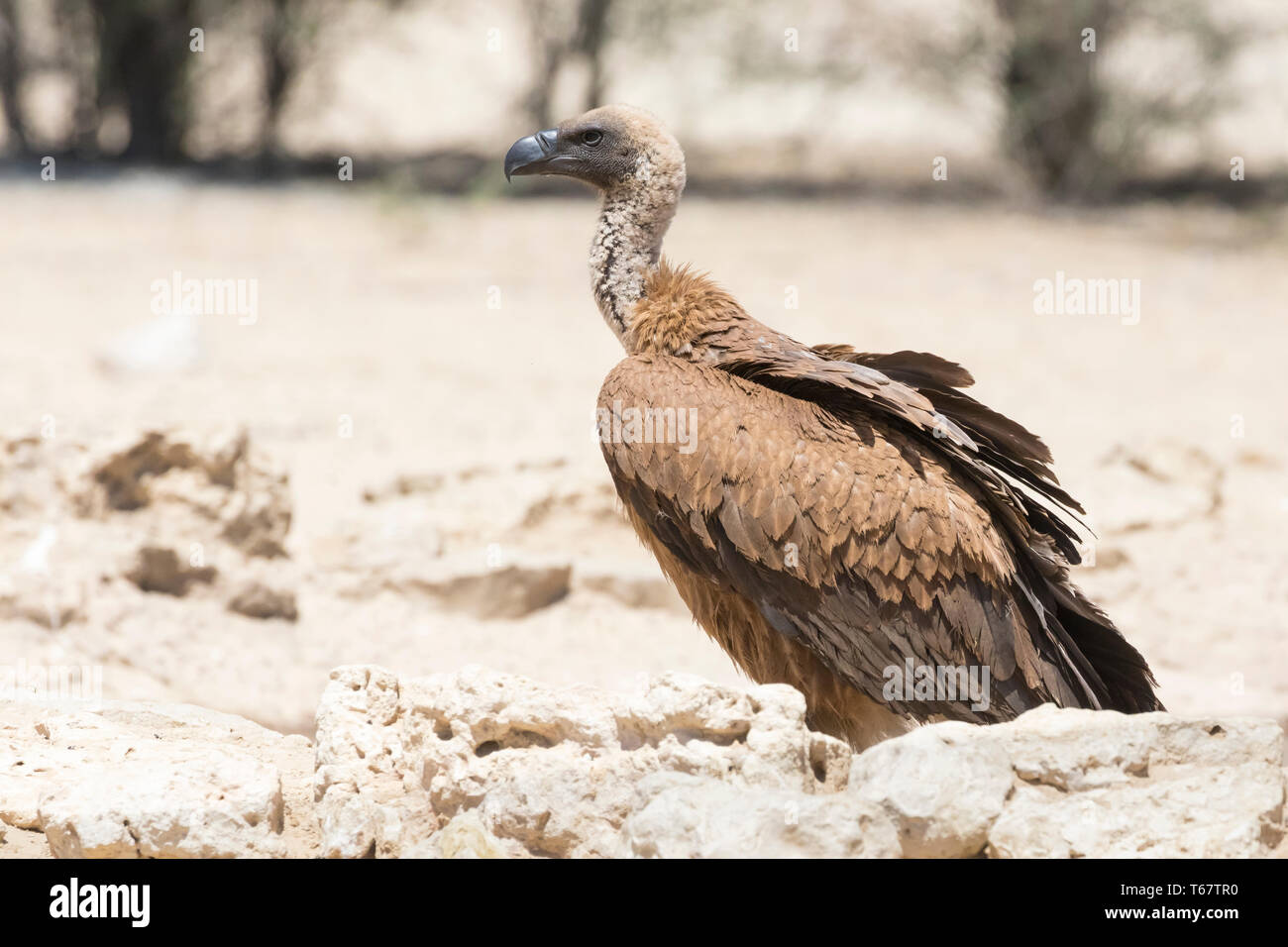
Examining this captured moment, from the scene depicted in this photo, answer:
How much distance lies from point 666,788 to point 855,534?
1.54 meters

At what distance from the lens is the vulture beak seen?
579 cm

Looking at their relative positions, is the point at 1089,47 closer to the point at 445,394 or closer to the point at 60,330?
the point at 445,394

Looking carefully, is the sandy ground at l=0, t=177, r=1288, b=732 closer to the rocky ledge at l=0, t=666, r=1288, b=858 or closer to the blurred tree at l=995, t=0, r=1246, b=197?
the blurred tree at l=995, t=0, r=1246, b=197

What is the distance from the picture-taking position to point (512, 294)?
15703 millimetres

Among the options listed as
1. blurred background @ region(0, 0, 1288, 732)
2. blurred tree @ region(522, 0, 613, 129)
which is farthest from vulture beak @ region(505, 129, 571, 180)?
blurred tree @ region(522, 0, 613, 129)

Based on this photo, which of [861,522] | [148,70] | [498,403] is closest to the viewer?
[861,522]

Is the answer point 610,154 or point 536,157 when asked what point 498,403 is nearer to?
point 536,157

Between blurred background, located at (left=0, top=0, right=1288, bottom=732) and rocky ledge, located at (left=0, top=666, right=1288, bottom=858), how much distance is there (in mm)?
2896

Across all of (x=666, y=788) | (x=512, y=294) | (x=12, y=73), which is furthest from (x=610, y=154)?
(x=12, y=73)

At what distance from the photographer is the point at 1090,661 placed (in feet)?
16.9

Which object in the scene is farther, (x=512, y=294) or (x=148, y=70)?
(x=148, y=70)

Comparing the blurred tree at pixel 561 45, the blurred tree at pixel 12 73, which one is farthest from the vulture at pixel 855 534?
the blurred tree at pixel 12 73

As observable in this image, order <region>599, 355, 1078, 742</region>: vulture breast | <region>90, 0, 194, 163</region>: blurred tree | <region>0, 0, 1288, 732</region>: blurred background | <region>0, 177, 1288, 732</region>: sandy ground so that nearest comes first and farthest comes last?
<region>599, 355, 1078, 742</region>: vulture breast < <region>0, 177, 1288, 732</region>: sandy ground < <region>0, 0, 1288, 732</region>: blurred background < <region>90, 0, 194, 163</region>: blurred tree

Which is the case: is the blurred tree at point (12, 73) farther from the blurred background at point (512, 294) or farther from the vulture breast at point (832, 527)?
the vulture breast at point (832, 527)
